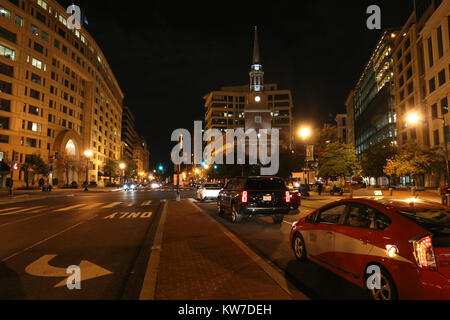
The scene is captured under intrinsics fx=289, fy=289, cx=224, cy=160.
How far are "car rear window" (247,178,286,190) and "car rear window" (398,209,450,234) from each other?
7180mm

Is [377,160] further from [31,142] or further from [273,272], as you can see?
[31,142]

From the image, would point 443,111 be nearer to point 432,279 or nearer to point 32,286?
point 432,279

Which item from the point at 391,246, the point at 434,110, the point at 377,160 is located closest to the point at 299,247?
the point at 391,246

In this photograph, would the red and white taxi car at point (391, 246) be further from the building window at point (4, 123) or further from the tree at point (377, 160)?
the building window at point (4, 123)

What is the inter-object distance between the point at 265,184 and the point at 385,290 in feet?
24.8

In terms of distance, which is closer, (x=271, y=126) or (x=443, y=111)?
(x=443, y=111)

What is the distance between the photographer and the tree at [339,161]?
123 ft

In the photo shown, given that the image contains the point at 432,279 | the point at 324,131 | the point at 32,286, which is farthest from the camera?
Result: the point at 324,131

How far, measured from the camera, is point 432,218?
390 centimetres

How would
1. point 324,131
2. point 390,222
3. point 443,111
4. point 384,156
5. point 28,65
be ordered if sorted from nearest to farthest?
point 390,222
point 443,111
point 384,156
point 324,131
point 28,65

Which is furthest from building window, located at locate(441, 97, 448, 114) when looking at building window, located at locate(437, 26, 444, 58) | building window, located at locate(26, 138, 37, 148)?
building window, located at locate(26, 138, 37, 148)

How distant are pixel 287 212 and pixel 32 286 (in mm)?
8281

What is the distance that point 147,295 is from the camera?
4.12 m
